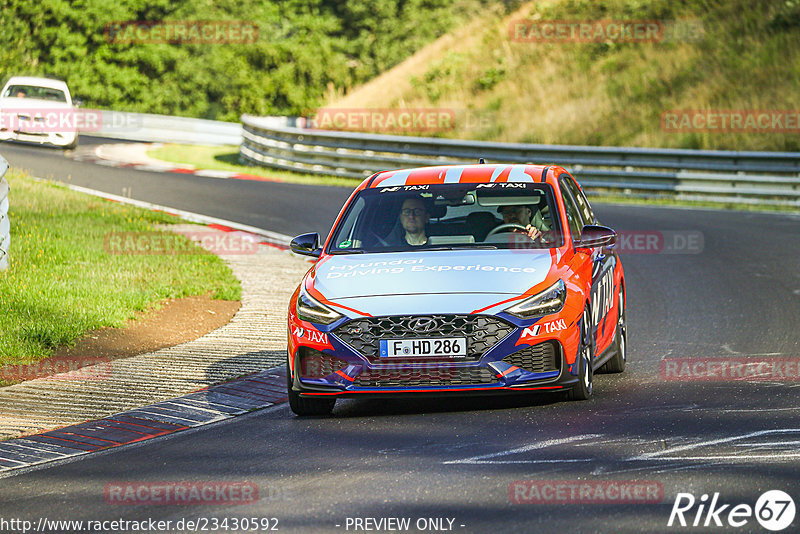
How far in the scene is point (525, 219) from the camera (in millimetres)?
9141

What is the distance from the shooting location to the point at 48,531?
5855 mm

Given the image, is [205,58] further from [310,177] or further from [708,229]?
[708,229]

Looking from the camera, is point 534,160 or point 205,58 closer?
point 534,160

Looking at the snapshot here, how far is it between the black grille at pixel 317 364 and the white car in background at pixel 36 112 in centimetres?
2581

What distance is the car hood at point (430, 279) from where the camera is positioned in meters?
7.88

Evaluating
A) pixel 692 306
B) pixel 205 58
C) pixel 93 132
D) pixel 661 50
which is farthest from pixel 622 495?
pixel 205 58

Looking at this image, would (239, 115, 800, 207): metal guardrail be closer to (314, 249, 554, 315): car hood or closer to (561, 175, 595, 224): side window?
(561, 175, 595, 224): side window

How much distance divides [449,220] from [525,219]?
0.58 metres

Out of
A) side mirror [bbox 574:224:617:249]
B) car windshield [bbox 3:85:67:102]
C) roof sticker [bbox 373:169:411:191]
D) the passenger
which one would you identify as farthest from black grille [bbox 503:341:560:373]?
car windshield [bbox 3:85:67:102]

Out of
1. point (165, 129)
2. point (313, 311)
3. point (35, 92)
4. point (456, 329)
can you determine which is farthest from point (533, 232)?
point (165, 129)

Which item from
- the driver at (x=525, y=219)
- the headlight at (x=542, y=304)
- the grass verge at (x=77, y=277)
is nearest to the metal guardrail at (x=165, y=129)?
the grass verge at (x=77, y=277)

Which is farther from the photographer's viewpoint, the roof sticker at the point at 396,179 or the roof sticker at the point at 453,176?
the roof sticker at the point at 396,179

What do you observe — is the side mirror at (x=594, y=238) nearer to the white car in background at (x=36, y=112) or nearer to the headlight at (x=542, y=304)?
the headlight at (x=542, y=304)

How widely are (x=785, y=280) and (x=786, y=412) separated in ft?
24.0
